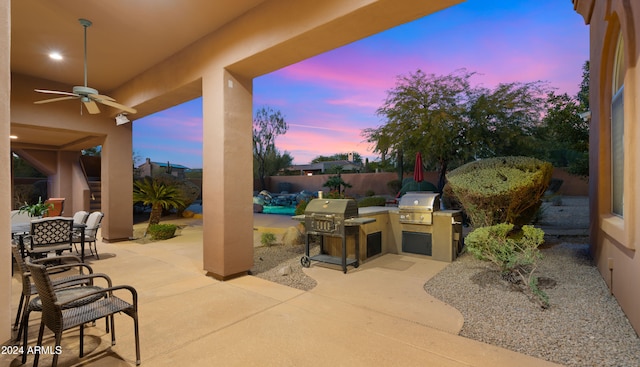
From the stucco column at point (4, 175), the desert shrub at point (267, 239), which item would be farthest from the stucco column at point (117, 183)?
the stucco column at point (4, 175)

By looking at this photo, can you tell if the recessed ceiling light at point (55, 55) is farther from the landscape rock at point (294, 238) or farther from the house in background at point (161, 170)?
the house in background at point (161, 170)

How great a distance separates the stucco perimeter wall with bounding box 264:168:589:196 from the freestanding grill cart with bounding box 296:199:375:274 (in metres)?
12.0

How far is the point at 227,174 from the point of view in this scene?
4.27 m

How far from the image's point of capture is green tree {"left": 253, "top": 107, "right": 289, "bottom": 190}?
2553 cm

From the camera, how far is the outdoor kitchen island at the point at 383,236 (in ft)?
15.7

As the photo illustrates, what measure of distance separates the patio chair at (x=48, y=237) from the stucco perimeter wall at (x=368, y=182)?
52.7ft

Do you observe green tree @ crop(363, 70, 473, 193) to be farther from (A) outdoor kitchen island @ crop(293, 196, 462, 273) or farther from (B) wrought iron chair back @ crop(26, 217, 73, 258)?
(B) wrought iron chair back @ crop(26, 217, 73, 258)

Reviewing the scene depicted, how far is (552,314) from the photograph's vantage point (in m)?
2.92

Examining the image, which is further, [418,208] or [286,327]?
[418,208]

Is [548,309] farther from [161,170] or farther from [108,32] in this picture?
[161,170]

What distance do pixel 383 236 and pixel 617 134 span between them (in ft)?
11.7

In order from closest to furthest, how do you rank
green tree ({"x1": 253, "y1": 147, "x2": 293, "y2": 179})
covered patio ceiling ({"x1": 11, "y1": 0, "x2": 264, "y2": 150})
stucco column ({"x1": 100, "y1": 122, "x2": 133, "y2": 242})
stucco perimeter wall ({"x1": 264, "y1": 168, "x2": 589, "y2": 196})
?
covered patio ceiling ({"x1": 11, "y1": 0, "x2": 264, "y2": 150})
stucco column ({"x1": 100, "y1": 122, "x2": 133, "y2": 242})
stucco perimeter wall ({"x1": 264, "y1": 168, "x2": 589, "y2": 196})
green tree ({"x1": 253, "y1": 147, "x2": 293, "y2": 179})

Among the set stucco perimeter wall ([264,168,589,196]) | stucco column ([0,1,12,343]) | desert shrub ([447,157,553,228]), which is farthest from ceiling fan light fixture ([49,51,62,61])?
stucco perimeter wall ([264,168,589,196])

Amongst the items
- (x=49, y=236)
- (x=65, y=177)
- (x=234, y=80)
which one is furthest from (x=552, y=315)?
(x=65, y=177)
